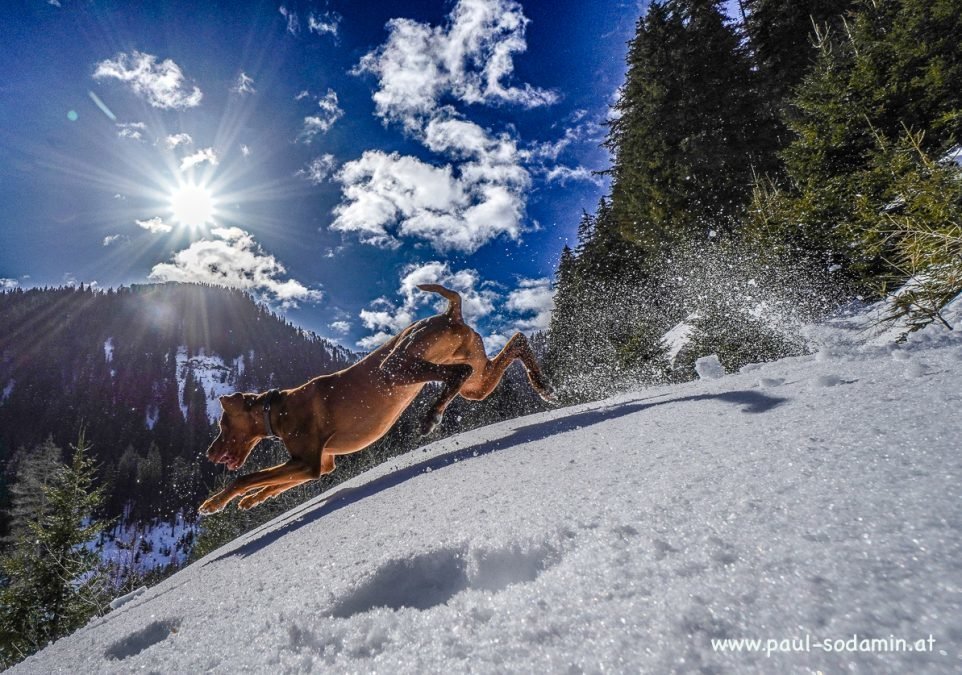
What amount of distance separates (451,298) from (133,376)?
181 m

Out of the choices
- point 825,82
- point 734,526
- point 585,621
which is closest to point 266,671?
point 585,621

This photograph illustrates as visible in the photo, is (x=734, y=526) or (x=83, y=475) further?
(x=83, y=475)

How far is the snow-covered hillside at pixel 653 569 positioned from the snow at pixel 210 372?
180 meters

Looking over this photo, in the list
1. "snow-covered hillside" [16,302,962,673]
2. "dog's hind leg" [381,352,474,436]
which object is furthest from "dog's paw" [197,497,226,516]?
"dog's hind leg" [381,352,474,436]

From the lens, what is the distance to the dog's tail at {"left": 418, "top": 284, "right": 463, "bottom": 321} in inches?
178

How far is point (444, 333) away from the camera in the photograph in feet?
14.4

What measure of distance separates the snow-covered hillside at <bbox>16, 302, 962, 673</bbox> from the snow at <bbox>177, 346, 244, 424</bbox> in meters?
180

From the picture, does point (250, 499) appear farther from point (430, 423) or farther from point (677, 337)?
point (677, 337)

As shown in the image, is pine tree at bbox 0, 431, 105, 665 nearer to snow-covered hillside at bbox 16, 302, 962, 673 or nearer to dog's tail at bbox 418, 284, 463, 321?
dog's tail at bbox 418, 284, 463, 321

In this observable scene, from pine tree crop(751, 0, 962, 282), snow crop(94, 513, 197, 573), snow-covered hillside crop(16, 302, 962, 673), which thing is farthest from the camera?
snow crop(94, 513, 197, 573)

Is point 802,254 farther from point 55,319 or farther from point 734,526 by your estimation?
point 55,319

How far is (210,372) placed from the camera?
6604 inches

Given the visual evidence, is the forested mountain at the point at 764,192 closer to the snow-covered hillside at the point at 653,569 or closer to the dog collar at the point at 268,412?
the snow-covered hillside at the point at 653,569

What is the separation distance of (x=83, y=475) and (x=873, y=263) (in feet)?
76.2
